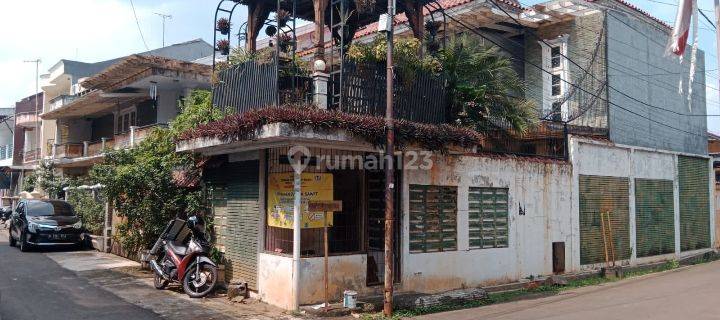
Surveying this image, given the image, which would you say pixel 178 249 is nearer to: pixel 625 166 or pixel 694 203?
pixel 625 166

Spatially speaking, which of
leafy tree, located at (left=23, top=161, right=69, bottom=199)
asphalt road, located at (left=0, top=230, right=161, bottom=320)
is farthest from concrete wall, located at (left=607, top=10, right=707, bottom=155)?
leafy tree, located at (left=23, top=161, right=69, bottom=199)

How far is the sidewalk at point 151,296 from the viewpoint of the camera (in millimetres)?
9285

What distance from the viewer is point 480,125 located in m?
12.7

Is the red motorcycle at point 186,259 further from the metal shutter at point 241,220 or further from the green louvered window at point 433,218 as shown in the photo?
the green louvered window at point 433,218

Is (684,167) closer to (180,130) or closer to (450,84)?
(450,84)

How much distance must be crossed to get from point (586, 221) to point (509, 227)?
10.7 ft

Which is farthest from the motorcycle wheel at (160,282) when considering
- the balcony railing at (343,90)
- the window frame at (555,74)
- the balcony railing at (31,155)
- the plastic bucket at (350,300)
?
the balcony railing at (31,155)

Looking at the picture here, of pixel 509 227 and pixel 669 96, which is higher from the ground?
pixel 669 96

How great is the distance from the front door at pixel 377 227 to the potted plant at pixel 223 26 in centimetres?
447

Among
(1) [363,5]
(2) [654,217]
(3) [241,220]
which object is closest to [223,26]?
(1) [363,5]

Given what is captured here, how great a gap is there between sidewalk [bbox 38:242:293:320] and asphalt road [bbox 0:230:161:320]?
0.26 metres

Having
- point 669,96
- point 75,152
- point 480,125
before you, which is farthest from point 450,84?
point 75,152

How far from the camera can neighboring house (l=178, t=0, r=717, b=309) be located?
10.0 meters

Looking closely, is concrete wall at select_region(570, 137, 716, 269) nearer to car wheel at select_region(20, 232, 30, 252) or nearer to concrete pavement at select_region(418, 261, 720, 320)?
concrete pavement at select_region(418, 261, 720, 320)
